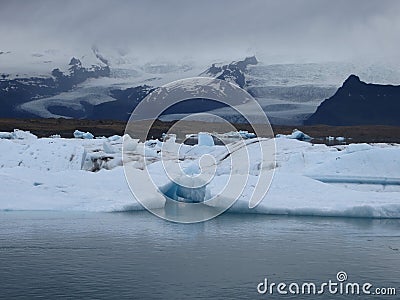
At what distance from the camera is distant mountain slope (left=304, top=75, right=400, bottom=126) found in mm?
78625

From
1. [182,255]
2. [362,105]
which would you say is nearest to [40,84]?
[362,105]

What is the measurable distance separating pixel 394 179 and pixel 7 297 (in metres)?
12.1

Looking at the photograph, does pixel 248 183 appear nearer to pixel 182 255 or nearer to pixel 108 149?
pixel 182 255

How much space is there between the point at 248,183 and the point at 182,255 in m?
5.92

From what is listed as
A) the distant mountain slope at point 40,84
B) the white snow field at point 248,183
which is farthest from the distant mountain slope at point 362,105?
the white snow field at point 248,183

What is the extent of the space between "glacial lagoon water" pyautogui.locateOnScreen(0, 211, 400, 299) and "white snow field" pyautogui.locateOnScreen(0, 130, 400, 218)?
652 millimetres

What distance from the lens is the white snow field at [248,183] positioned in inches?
600

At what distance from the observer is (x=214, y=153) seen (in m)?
21.4

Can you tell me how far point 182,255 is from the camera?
10.6 m

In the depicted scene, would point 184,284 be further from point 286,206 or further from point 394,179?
point 394,179

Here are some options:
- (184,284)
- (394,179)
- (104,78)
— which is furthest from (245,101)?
(184,284)

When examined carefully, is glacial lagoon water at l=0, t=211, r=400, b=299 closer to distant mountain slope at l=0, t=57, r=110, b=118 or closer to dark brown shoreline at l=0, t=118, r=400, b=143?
dark brown shoreline at l=0, t=118, r=400, b=143

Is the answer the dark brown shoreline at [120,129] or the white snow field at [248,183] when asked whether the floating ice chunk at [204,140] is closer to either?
the white snow field at [248,183]

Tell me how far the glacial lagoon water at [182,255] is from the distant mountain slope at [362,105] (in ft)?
213
